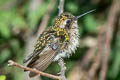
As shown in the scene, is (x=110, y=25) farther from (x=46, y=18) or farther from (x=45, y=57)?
(x=45, y=57)

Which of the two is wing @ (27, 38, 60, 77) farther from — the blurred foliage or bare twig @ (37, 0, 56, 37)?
the blurred foliage

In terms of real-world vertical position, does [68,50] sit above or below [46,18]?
below

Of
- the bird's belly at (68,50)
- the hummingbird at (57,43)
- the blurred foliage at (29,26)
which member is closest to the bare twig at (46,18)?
the blurred foliage at (29,26)

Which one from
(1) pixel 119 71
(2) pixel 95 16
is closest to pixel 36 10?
(2) pixel 95 16

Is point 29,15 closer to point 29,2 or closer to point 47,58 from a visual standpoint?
point 29,2

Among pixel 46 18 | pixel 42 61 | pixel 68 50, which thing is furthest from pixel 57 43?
pixel 46 18
